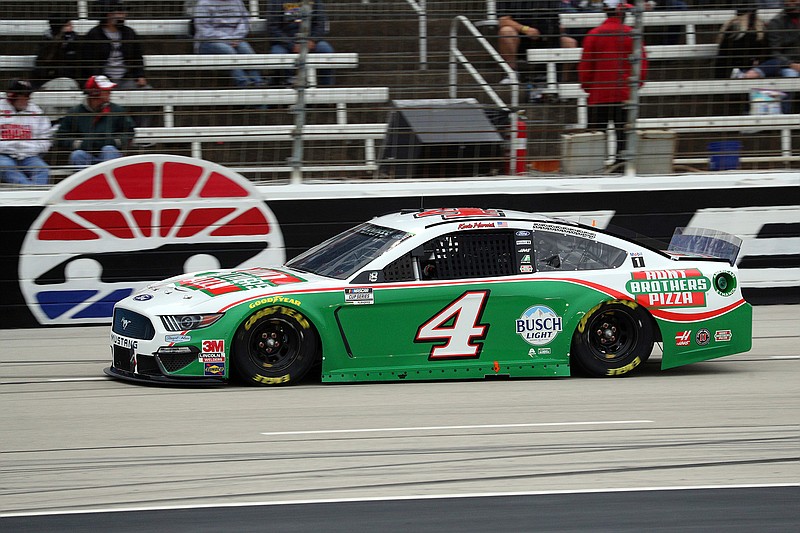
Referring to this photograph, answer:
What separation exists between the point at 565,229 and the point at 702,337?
4.50ft

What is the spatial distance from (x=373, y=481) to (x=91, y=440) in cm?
187

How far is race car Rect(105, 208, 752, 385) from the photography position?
7828 millimetres

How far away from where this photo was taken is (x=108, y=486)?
5.58 meters

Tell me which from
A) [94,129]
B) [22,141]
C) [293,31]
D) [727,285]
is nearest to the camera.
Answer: [727,285]

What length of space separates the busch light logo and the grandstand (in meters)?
3.73

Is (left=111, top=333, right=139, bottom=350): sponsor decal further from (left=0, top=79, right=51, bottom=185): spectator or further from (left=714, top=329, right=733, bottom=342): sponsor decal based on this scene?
(left=714, top=329, right=733, bottom=342): sponsor decal

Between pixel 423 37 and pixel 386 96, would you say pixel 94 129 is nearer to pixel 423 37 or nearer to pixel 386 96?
pixel 386 96

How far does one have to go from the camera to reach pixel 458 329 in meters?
8.12

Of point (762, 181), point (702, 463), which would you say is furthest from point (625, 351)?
point (762, 181)

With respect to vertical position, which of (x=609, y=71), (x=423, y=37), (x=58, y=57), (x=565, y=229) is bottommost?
(x=565, y=229)

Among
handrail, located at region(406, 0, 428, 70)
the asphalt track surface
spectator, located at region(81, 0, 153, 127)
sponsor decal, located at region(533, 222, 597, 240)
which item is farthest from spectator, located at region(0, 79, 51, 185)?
sponsor decal, located at region(533, 222, 597, 240)

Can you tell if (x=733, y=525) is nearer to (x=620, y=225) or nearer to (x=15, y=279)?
(x=620, y=225)

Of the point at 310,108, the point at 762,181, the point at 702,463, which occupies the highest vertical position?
the point at 310,108

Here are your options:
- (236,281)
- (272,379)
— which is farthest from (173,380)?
(236,281)
